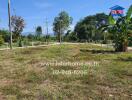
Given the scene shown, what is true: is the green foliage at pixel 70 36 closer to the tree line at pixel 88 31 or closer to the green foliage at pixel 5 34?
the tree line at pixel 88 31

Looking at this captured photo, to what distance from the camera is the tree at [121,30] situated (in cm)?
2433

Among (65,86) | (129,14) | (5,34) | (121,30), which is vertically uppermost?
(129,14)

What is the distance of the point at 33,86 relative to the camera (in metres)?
8.52

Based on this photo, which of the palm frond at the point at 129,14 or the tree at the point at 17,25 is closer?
the palm frond at the point at 129,14

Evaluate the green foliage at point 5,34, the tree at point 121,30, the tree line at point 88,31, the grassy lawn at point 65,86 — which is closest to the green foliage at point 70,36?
the tree line at point 88,31

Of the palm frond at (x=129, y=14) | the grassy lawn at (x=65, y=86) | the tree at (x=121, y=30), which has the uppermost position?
the palm frond at (x=129, y=14)

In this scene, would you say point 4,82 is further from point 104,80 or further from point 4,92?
point 104,80

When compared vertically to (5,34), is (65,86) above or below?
below

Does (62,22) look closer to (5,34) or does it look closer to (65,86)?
(5,34)

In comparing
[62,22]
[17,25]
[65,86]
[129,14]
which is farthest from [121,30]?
[62,22]

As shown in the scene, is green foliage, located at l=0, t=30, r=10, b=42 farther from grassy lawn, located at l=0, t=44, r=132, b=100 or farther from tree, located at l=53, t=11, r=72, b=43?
grassy lawn, located at l=0, t=44, r=132, b=100

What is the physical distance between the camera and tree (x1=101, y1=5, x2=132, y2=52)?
24.3 meters

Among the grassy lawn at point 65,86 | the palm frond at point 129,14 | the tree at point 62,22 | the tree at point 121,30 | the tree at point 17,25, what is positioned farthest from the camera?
the tree at point 62,22

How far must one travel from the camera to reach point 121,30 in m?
24.8
